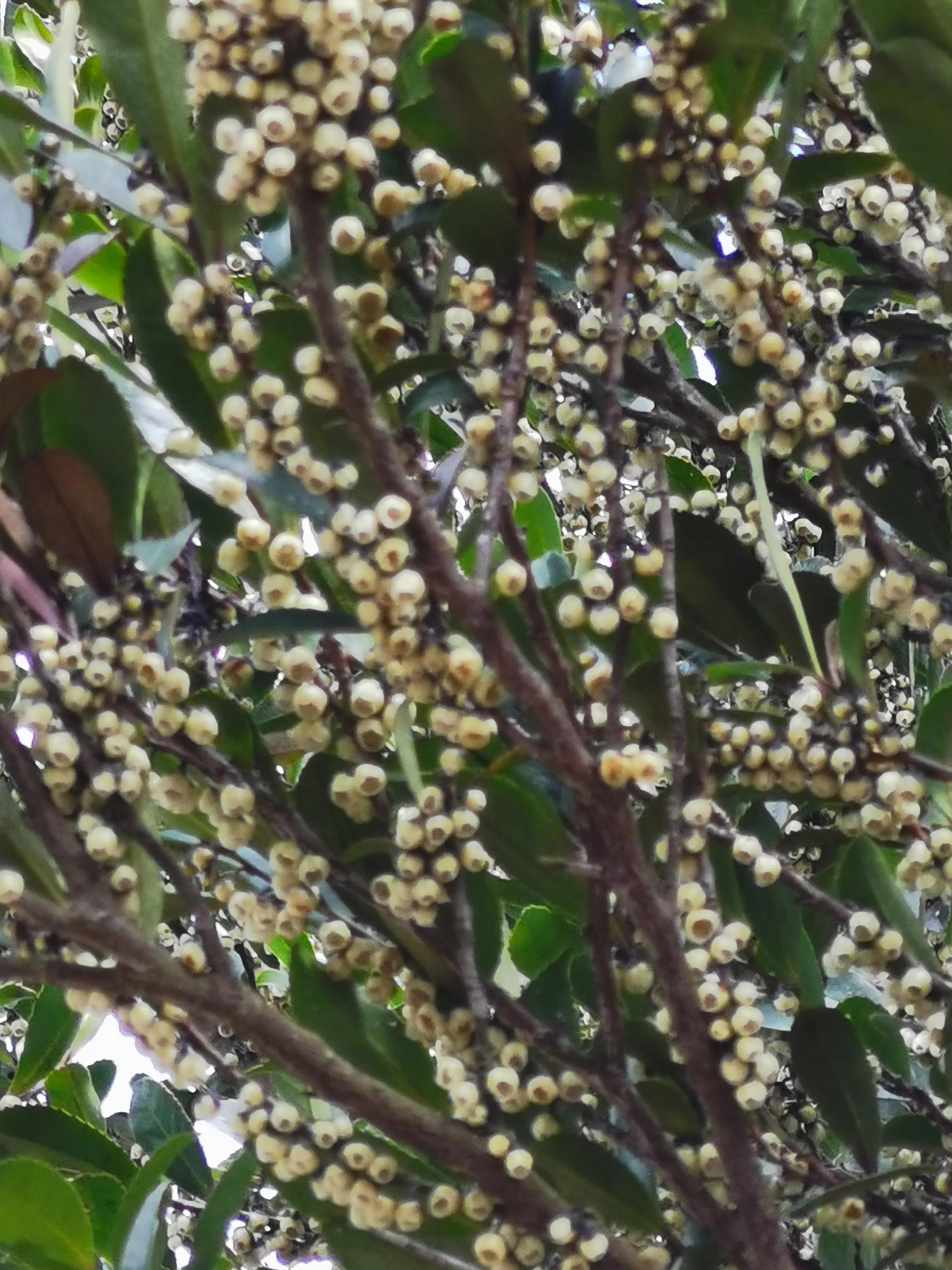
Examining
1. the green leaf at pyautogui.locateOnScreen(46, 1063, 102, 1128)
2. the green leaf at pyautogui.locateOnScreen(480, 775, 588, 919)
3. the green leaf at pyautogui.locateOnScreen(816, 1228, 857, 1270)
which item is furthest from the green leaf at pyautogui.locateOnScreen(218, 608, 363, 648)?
the green leaf at pyautogui.locateOnScreen(46, 1063, 102, 1128)

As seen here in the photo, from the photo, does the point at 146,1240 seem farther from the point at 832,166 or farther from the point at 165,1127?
the point at 832,166

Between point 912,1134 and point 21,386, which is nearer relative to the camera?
point 21,386

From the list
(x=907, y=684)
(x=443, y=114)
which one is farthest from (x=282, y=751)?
(x=907, y=684)

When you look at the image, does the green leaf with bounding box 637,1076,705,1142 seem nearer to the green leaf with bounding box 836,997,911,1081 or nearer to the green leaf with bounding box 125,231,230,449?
the green leaf with bounding box 836,997,911,1081

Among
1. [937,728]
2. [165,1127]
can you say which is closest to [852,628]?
[937,728]

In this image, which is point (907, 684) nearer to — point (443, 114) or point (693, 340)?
point (693, 340)

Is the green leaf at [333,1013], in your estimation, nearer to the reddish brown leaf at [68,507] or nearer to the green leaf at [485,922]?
the green leaf at [485,922]
